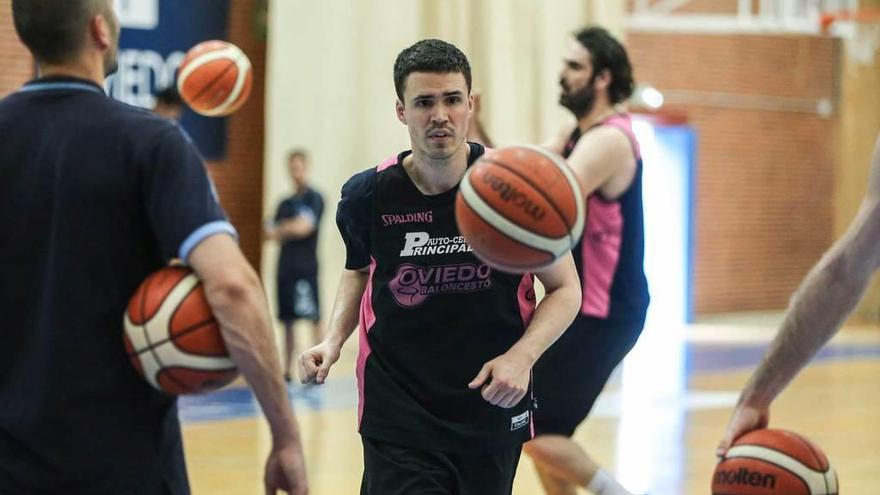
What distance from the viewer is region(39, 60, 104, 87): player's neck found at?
3.04 metres

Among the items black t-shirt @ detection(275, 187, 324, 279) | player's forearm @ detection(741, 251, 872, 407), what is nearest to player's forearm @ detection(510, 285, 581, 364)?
player's forearm @ detection(741, 251, 872, 407)

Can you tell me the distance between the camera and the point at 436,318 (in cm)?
402

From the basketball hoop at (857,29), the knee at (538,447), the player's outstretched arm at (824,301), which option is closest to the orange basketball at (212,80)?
the knee at (538,447)

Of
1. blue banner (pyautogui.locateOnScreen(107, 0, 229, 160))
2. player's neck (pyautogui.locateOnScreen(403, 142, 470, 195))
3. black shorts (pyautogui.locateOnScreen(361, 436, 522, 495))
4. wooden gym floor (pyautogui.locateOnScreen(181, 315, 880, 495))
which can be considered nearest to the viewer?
black shorts (pyautogui.locateOnScreen(361, 436, 522, 495))

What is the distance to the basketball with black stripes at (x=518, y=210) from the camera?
11.7 feet

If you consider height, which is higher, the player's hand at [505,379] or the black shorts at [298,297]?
the player's hand at [505,379]

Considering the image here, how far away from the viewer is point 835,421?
10.2 meters

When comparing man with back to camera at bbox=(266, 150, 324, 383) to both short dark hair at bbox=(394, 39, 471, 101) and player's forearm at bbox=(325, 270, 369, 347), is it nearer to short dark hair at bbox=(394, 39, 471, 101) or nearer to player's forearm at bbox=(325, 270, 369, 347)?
player's forearm at bbox=(325, 270, 369, 347)

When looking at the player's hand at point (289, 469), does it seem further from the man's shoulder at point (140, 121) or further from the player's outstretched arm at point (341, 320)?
the player's outstretched arm at point (341, 320)

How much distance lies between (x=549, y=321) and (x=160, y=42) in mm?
11486

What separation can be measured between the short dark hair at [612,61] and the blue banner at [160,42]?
28.6 ft

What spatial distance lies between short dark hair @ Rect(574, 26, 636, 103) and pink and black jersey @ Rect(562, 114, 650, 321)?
1.00 feet

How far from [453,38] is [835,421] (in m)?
7.48

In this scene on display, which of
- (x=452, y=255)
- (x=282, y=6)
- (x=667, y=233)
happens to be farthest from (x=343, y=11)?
(x=452, y=255)
